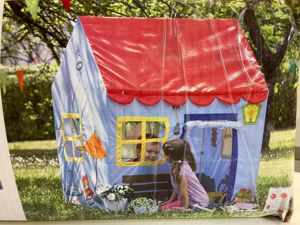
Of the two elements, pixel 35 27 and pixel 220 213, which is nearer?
pixel 35 27

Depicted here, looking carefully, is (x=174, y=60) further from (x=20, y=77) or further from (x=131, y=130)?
(x=20, y=77)

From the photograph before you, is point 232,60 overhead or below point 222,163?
overhead

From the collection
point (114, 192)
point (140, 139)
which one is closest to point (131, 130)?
point (140, 139)

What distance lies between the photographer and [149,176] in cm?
101

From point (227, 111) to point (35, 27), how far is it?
1.34ft

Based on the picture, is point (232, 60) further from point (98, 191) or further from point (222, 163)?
point (98, 191)

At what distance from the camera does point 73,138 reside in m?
0.99

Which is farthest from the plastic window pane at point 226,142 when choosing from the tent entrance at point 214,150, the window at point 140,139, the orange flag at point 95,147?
the orange flag at point 95,147

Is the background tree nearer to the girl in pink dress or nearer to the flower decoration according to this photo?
the girl in pink dress

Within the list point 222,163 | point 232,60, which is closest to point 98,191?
point 222,163

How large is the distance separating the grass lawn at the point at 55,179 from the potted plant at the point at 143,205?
0.02m

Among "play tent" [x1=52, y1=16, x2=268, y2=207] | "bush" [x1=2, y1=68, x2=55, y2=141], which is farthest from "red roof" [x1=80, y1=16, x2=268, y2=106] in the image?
"bush" [x1=2, y1=68, x2=55, y2=141]

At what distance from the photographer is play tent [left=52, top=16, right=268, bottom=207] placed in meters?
0.98

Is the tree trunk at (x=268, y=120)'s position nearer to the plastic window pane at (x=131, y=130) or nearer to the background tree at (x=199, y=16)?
the background tree at (x=199, y=16)
